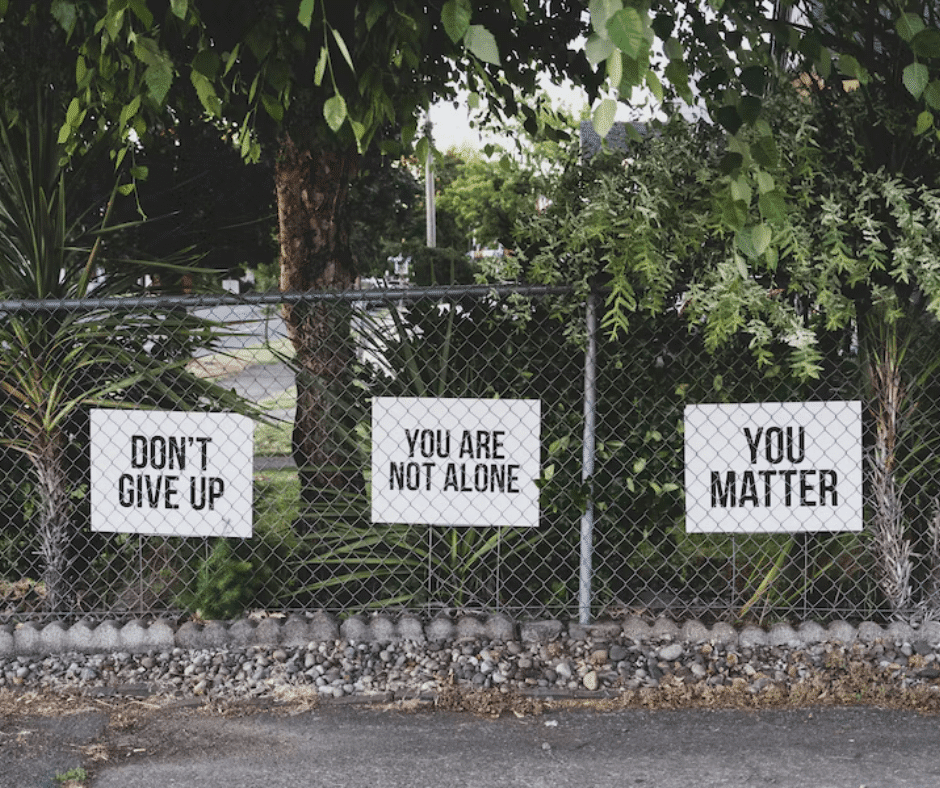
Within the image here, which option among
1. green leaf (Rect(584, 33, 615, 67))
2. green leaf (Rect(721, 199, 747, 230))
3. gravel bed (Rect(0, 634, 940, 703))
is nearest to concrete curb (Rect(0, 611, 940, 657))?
gravel bed (Rect(0, 634, 940, 703))

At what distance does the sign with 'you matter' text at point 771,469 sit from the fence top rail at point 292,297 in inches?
35.1

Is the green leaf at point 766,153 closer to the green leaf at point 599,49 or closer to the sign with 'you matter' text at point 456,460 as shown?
the green leaf at point 599,49

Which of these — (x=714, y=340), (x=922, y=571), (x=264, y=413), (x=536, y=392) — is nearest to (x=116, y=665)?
(x=264, y=413)

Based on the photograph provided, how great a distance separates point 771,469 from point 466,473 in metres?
1.30

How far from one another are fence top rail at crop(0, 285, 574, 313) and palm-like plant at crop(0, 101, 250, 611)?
51 millimetres

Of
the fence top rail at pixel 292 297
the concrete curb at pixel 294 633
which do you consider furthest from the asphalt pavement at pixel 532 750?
the fence top rail at pixel 292 297

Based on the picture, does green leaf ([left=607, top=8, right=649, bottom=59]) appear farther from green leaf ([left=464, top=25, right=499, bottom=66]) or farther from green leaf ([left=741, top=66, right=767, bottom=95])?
green leaf ([left=741, top=66, right=767, bottom=95])

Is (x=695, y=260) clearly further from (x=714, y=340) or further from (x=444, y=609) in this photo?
(x=444, y=609)

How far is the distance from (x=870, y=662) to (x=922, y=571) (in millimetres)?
533

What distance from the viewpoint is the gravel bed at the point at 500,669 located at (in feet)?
13.0

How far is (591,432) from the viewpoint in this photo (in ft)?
14.0

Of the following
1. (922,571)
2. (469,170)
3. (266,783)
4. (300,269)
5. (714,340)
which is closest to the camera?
(266,783)

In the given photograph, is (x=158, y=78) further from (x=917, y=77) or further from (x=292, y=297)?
(x=917, y=77)

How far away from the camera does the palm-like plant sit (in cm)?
451
